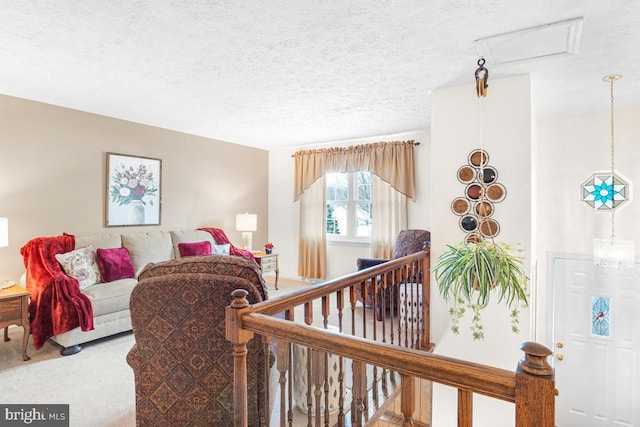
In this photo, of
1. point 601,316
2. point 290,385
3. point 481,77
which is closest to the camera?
point 290,385

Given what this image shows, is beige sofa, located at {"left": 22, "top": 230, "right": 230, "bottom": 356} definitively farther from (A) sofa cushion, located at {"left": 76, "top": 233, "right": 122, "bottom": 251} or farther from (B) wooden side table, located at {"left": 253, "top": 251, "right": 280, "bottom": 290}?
(B) wooden side table, located at {"left": 253, "top": 251, "right": 280, "bottom": 290}

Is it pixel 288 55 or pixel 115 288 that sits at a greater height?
pixel 288 55

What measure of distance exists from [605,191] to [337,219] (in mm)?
3613

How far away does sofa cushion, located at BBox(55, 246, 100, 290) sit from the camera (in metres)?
3.38

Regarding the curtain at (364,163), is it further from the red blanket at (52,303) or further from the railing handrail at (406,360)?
the railing handrail at (406,360)

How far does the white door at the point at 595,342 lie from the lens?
12.0 feet

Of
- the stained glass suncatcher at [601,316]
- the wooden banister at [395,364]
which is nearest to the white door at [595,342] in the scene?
the stained glass suncatcher at [601,316]

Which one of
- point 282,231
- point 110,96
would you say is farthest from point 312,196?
point 110,96

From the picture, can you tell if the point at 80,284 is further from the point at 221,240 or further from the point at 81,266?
the point at 221,240

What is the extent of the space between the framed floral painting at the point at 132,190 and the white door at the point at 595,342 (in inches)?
206

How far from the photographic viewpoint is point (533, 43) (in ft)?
7.48

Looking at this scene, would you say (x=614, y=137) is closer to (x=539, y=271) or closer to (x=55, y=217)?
(x=539, y=271)

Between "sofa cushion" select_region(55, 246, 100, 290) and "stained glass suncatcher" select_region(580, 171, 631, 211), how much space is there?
17.9 feet

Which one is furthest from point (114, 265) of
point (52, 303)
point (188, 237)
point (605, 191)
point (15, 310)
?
point (605, 191)
